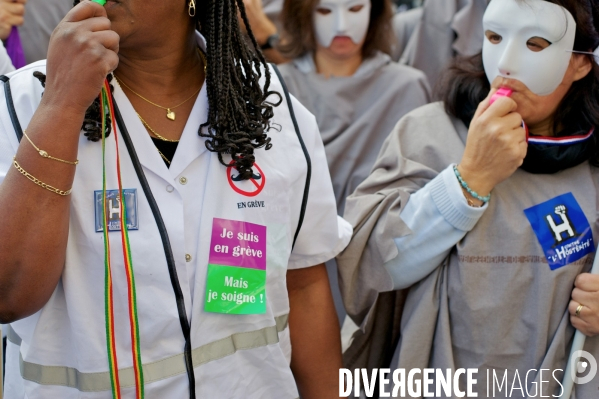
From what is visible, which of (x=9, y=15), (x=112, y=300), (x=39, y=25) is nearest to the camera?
(x=112, y=300)

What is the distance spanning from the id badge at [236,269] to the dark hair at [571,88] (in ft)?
2.95

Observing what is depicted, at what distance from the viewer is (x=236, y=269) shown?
1.56 m

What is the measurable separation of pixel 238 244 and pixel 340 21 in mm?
1780

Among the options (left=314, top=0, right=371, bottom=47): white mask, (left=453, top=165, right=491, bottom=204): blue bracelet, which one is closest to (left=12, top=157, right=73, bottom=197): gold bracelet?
(left=453, top=165, right=491, bottom=204): blue bracelet

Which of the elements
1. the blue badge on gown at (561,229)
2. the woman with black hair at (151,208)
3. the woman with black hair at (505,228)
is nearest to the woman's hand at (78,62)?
the woman with black hair at (151,208)

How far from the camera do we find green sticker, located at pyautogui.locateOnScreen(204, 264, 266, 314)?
153cm

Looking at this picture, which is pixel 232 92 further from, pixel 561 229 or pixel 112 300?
pixel 561 229

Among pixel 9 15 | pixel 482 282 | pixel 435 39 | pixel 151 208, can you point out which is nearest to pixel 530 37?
pixel 482 282

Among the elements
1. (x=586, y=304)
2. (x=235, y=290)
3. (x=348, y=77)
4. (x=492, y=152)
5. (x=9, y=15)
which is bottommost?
(x=586, y=304)

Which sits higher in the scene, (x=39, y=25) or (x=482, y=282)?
(x=39, y=25)

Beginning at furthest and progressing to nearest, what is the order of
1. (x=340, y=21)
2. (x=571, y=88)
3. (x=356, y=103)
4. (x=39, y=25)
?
(x=356, y=103)
(x=340, y=21)
(x=39, y=25)
(x=571, y=88)

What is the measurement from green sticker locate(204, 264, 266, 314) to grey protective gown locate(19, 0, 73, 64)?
1759mm

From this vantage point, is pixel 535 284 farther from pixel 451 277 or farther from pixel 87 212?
pixel 87 212

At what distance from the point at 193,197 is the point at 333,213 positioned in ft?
1.32
